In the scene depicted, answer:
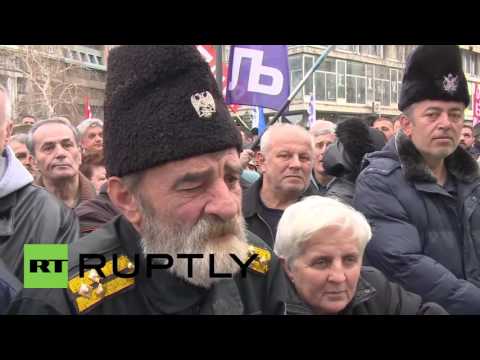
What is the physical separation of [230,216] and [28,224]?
68cm

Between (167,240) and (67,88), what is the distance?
163cm

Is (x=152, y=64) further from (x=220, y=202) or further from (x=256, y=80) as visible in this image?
(x=256, y=80)

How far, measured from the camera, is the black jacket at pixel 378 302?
4.68ft

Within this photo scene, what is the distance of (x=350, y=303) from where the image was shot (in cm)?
144

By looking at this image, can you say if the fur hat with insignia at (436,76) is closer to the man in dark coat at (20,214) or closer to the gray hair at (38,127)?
the man in dark coat at (20,214)

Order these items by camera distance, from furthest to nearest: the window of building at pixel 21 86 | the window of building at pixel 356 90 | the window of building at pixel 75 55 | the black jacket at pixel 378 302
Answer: the window of building at pixel 356 90, the window of building at pixel 21 86, the window of building at pixel 75 55, the black jacket at pixel 378 302

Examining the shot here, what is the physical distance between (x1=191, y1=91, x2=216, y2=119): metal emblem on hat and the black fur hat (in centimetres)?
84

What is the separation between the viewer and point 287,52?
2191 mm

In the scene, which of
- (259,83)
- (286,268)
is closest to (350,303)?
(286,268)

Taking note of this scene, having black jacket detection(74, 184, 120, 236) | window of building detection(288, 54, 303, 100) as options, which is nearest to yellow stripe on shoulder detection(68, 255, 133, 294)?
black jacket detection(74, 184, 120, 236)

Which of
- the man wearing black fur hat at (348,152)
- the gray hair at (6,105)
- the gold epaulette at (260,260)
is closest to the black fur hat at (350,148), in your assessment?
the man wearing black fur hat at (348,152)

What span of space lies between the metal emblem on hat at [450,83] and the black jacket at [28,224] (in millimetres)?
1290

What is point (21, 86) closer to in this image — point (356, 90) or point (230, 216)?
point (230, 216)
